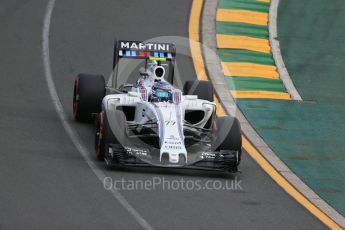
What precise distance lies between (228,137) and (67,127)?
3.48 m

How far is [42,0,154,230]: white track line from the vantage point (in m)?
14.3

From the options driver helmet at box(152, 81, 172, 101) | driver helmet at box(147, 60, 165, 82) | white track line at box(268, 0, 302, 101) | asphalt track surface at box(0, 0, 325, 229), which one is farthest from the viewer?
white track line at box(268, 0, 302, 101)

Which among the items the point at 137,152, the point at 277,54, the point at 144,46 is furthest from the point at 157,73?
the point at 277,54

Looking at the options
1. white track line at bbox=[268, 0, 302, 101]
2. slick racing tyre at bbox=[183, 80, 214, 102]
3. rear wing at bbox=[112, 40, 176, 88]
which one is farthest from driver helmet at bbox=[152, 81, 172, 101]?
white track line at bbox=[268, 0, 302, 101]

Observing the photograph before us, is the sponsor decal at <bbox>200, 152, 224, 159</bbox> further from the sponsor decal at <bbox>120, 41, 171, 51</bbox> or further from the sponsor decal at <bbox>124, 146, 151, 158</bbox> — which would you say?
the sponsor decal at <bbox>120, 41, 171, 51</bbox>

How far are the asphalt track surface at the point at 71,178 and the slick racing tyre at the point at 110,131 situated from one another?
30 cm

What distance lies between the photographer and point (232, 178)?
54.4 feet

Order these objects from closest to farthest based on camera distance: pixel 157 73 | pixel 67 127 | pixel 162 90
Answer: pixel 162 90 < pixel 157 73 < pixel 67 127

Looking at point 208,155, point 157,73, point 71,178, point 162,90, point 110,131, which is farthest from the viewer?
point 157,73

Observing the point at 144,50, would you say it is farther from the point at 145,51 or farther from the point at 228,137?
the point at 228,137

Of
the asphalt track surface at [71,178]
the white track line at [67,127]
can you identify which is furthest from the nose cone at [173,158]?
the white track line at [67,127]

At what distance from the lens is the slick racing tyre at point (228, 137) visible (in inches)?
656

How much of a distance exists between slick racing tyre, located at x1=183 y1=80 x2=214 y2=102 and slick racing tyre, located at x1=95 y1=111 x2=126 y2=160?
256cm

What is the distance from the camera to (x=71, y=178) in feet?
51.4
